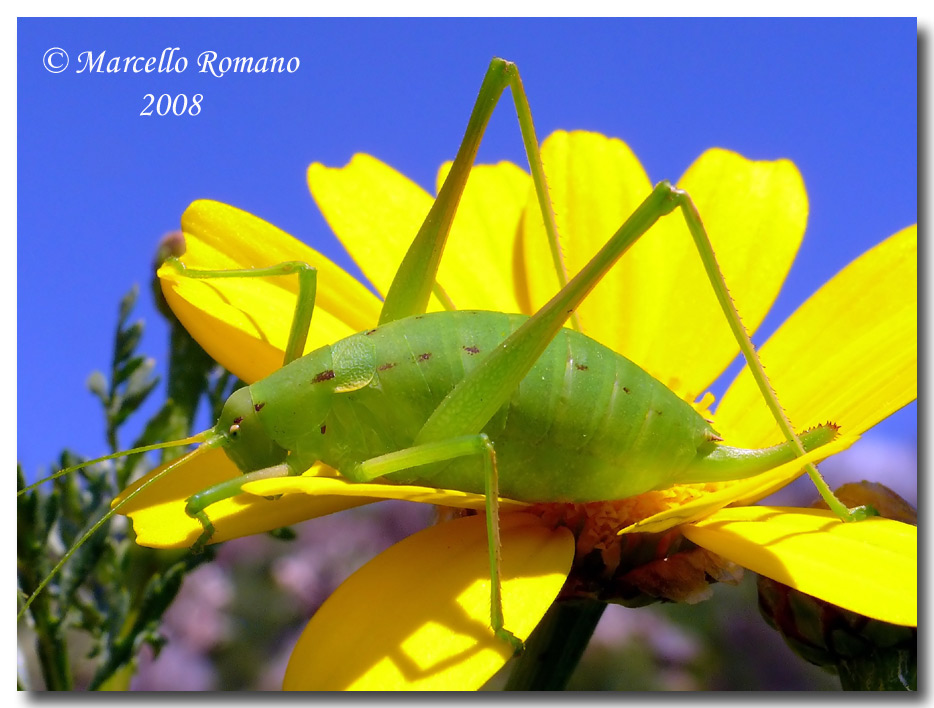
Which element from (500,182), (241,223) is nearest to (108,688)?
(241,223)

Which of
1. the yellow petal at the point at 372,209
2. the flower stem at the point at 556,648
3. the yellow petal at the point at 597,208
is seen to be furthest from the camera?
the yellow petal at the point at 597,208

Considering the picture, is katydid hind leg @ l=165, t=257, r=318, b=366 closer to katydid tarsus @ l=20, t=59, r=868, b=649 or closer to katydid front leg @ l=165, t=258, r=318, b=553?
katydid front leg @ l=165, t=258, r=318, b=553

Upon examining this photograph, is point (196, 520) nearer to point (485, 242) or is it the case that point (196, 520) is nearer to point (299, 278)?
point (299, 278)

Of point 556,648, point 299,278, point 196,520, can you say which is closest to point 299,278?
point 299,278

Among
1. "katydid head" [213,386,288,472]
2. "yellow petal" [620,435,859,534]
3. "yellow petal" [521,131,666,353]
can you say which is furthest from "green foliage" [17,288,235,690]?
"yellow petal" [620,435,859,534]

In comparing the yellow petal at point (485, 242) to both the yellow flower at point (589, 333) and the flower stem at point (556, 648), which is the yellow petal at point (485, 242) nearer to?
the yellow flower at point (589, 333)

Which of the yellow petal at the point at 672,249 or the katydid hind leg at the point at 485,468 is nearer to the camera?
the katydid hind leg at the point at 485,468

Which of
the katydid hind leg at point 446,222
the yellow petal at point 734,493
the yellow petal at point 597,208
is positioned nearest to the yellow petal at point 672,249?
the yellow petal at point 597,208
